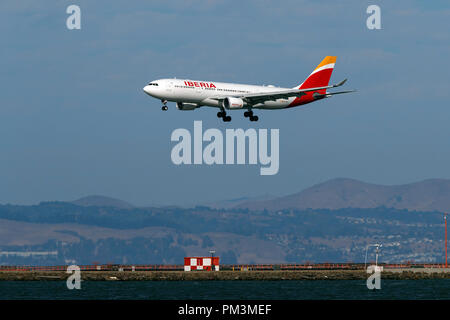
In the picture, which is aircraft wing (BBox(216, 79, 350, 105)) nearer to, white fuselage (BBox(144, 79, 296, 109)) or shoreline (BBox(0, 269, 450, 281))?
white fuselage (BBox(144, 79, 296, 109))

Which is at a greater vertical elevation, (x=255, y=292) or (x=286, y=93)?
(x=286, y=93)

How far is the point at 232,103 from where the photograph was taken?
428ft

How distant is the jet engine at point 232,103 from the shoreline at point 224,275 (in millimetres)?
51067

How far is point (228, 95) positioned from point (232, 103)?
→ 97.3 inches

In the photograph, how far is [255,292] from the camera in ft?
477

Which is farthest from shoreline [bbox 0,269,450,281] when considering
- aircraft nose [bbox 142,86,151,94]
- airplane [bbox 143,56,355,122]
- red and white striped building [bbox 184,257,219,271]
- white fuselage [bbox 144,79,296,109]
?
aircraft nose [bbox 142,86,151,94]

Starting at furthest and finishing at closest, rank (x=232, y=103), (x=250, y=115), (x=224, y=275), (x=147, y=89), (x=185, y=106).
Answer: (x=224, y=275) → (x=250, y=115) → (x=232, y=103) → (x=185, y=106) → (x=147, y=89)

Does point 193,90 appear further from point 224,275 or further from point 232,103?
point 224,275

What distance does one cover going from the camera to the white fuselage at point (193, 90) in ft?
408

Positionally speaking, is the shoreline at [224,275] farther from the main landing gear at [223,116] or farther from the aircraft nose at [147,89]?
the aircraft nose at [147,89]

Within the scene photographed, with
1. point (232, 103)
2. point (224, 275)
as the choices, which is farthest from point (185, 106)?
point (224, 275)
